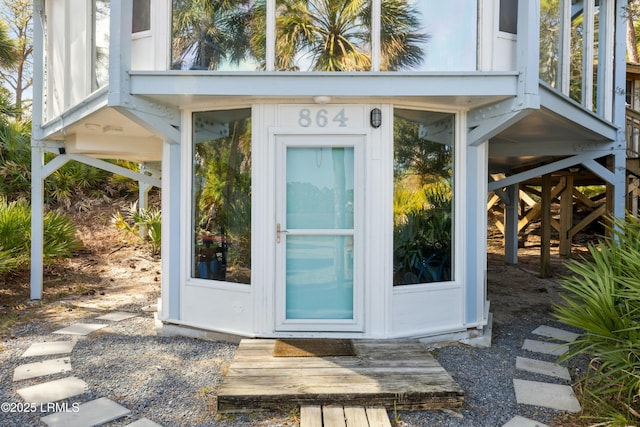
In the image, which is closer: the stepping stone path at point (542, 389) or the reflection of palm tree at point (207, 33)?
the stepping stone path at point (542, 389)

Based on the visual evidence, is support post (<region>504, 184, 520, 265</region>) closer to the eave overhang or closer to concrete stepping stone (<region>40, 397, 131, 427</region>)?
the eave overhang

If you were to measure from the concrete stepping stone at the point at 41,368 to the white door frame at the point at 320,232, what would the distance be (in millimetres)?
1727

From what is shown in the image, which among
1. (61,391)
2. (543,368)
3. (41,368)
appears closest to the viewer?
(61,391)

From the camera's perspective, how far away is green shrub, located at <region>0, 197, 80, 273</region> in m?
6.04

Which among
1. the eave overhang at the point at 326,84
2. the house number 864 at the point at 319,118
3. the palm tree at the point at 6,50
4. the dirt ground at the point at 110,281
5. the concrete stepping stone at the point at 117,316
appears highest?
the palm tree at the point at 6,50

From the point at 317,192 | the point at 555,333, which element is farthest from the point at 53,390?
the point at 555,333

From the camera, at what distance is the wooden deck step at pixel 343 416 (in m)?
2.45

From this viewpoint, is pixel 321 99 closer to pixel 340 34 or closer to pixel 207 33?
pixel 340 34

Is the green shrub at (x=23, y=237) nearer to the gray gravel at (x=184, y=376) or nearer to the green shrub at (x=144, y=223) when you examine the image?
the green shrub at (x=144, y=223)

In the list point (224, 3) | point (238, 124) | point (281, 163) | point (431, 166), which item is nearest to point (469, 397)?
point (431, 166)

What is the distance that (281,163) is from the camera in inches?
145

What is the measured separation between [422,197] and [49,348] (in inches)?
143

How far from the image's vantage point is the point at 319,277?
3.75 metres

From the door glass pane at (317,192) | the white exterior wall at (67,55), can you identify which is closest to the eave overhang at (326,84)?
the door glass pane at (317,192)
